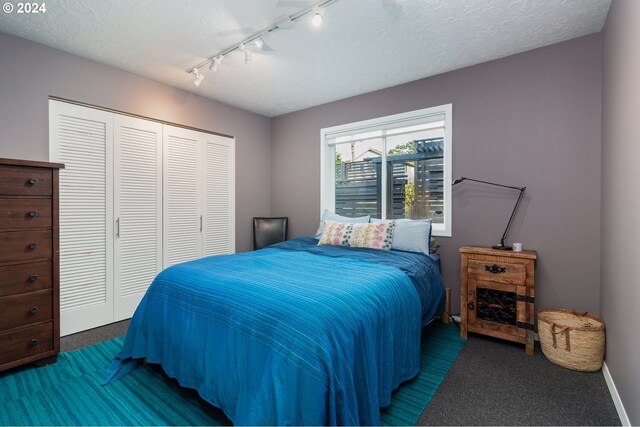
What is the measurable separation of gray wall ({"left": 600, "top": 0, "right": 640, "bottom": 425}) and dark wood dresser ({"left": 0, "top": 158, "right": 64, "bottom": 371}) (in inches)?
138

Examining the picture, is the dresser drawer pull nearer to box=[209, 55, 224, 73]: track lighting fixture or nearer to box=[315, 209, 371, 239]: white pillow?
box=[315, 209, 371, 239]: white pillow

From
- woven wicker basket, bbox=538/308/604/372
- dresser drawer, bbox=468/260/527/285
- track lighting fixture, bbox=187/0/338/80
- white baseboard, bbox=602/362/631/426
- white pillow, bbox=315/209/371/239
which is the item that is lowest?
white baseboard, bbox=602/362/631/426

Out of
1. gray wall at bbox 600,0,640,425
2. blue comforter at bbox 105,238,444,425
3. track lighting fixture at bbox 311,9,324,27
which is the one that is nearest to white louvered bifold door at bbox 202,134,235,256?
blue comforter at bbox 105,238,444,425

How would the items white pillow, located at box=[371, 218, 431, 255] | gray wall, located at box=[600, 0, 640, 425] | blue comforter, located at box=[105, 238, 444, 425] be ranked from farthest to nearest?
white pillow, located at box=[371, 218, 431, 255] < gray wall, located at box=[600, 0, 640, 425] < blue comforter, located at box=[105, 238, 444, 425]

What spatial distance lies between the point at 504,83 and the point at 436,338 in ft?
7.80

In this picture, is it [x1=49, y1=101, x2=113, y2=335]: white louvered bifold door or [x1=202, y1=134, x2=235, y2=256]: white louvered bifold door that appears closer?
[x1=49, y1=101, x2=113, y2=335]: white louvered bifold door

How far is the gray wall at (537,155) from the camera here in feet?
7.87

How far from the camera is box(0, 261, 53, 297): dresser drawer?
2.00 meters

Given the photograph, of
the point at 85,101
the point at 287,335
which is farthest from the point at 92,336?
the point at 287,335

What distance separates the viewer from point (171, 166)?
3471mm

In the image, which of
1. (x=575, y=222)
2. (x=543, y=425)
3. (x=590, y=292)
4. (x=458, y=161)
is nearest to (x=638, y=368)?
(x=543, y=425)

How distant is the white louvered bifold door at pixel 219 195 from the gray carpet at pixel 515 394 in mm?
3001

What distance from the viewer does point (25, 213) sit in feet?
6.81

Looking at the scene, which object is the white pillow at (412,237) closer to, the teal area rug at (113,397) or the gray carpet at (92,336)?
the teal area rug at (113,397)
